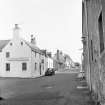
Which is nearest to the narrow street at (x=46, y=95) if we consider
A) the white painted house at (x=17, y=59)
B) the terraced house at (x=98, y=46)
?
the terraced house at (x=98, y=46)

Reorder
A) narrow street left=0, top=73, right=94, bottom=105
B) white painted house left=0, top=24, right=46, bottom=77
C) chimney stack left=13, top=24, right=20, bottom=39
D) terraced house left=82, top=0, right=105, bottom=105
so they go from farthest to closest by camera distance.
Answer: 1. chimney stack left=13, top=24, right=20, bottom=39
2. white painted house left=0, top=24, right=46, bottom=77
3. narrow street left=0, top=73, right=94, bottom=105
4. terraced house left=82, top=0, right=105, bottom=105

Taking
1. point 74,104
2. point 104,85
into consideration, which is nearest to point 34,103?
point 74,104

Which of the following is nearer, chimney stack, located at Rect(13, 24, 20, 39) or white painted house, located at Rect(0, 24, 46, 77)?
white painted house, located at Rect(0, 24, 46, 77)

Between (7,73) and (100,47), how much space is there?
93.5ft

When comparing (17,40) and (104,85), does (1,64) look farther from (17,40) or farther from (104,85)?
(104,85)

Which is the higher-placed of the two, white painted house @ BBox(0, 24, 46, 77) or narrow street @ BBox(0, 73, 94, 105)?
white painted house @ BBox(0, 24, 46, 77)

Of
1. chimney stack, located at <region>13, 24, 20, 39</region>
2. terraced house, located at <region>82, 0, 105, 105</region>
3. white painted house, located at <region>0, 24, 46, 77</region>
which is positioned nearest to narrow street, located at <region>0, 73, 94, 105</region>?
terraced house, located at <region>82, 0, 105, 105</region>

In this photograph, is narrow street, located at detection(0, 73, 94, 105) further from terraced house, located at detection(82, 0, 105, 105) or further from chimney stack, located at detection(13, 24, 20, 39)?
chimney stack, located at detection(13, 24, 20, 39)

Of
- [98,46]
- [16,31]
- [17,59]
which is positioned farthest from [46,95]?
[16,31]

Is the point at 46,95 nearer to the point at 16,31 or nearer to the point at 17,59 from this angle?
the point at 17,59

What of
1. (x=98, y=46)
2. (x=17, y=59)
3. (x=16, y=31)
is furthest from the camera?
(x=17, y=59)

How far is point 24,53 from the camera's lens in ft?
104

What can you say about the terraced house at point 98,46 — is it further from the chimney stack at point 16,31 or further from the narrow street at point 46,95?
the chimney stack at point 16,31

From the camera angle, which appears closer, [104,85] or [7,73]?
[104,85]
